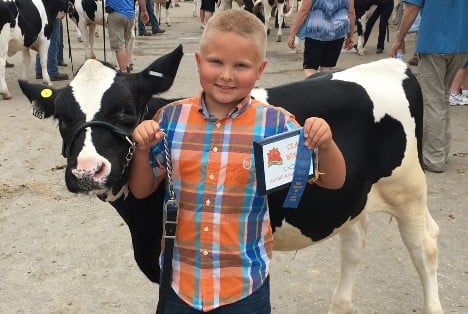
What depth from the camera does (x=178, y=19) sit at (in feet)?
64.1

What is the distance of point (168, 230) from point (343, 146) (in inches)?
41.0

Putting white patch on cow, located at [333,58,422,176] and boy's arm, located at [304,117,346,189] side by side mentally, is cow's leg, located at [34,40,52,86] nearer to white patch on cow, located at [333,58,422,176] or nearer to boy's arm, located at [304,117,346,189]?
white patch on cow, located at [333,58,422,176]

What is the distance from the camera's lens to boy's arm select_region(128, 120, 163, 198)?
1.57m

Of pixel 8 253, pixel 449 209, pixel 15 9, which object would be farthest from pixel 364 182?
pixel 15 9

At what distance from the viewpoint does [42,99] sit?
83.5 inches

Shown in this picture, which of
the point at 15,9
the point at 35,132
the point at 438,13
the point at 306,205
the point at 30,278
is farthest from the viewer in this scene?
the point at 15,9

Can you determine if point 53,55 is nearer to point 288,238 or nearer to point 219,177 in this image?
point 288,238

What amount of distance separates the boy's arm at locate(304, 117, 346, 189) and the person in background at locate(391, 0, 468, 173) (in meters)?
3.52

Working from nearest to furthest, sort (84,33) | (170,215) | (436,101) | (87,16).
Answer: (170,215), (436,101), (87,16), (84,33)

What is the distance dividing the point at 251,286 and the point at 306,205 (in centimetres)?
73

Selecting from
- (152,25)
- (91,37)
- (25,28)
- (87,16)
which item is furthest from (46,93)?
(152,25)

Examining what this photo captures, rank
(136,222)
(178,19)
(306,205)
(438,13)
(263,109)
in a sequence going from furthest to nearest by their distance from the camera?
(178,19) → (438,13) → (306,205) → (136,222) → (263,109)

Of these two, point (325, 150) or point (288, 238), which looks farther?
point (288, 238)

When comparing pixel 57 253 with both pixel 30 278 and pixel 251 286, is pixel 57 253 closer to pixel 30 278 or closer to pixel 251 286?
pixel 30 278
